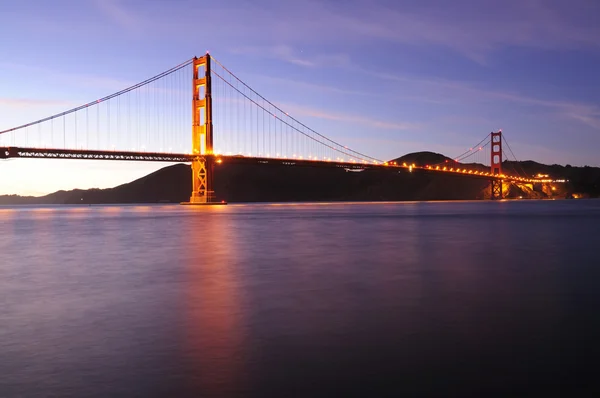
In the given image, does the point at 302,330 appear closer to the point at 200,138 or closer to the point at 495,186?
the point at 200,138

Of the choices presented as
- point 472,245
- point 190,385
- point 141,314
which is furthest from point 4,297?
point 472,245

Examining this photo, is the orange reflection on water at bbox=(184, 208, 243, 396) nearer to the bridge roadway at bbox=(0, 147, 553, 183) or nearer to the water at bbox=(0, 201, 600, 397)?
the water at bbox=(0, 201, 600, 397)

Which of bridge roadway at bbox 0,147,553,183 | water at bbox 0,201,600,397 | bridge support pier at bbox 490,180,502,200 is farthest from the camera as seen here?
bridge support pier at bbox 490,180,502,200

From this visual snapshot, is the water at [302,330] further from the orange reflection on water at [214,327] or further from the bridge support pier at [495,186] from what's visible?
the bridge support pier at [495,186]

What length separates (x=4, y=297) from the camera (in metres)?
8.48

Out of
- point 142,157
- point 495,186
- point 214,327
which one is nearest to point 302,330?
point 214,327

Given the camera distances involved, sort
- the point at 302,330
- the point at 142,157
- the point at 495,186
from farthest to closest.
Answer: the point at 495,186 < the point at 142,157 < the point at 302,330

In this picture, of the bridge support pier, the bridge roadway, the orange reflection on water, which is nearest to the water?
the orange reflection on water

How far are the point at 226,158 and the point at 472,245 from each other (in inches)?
2203

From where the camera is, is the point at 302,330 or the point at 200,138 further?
the point at 200,138

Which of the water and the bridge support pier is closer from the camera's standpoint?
the water

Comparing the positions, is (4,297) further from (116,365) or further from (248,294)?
(116,365)

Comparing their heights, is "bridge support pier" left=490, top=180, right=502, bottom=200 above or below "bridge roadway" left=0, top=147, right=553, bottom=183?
below

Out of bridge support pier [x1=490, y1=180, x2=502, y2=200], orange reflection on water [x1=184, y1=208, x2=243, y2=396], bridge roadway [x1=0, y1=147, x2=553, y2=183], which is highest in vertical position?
bridge roadway [x1=0, y1=147, x2=553, y2=183]
